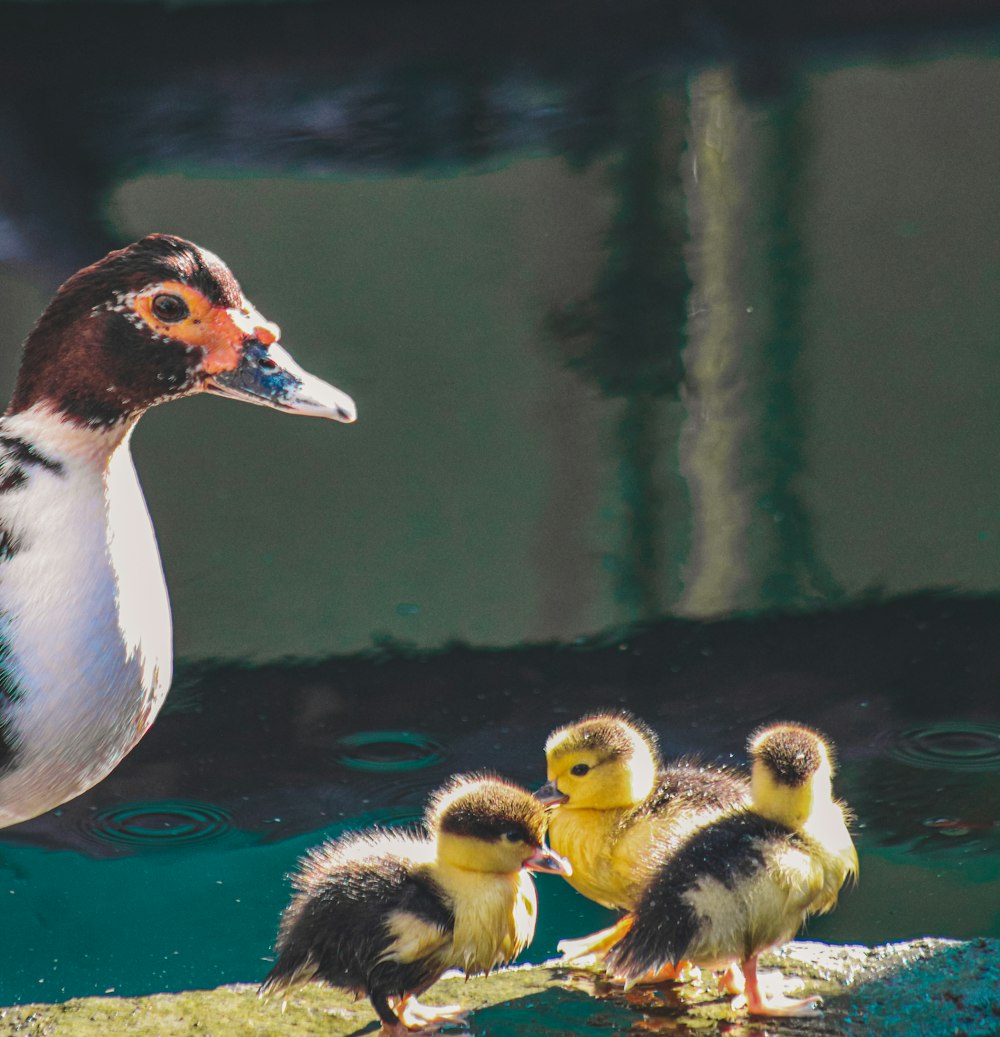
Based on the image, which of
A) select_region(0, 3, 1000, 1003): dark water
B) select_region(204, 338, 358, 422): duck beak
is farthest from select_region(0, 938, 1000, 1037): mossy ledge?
select_region(204, 338, 358, 422): duck beak

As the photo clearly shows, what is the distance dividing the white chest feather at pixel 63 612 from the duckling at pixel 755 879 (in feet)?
2.13

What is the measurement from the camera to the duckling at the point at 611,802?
206cm

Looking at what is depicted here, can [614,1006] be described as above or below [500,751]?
above

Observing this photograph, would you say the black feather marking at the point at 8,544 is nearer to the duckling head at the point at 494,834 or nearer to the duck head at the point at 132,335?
the duck head at the point at 132,335

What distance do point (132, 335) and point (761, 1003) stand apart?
40.8 inches

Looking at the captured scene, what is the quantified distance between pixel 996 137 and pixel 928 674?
0.97 metres

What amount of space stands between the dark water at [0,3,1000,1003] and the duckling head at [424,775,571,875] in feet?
2.58

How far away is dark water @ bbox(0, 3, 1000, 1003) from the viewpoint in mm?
2793

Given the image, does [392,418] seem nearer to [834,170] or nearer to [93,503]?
[834,170]

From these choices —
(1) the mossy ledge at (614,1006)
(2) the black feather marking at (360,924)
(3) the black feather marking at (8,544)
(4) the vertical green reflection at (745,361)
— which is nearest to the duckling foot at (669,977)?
(1) the mossy ledge at (614,1006)

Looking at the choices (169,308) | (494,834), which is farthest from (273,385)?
(494,834)

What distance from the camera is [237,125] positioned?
9.23ft

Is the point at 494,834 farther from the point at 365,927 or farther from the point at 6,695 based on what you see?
the point at 6,695

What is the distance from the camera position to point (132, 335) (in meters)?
1.70
